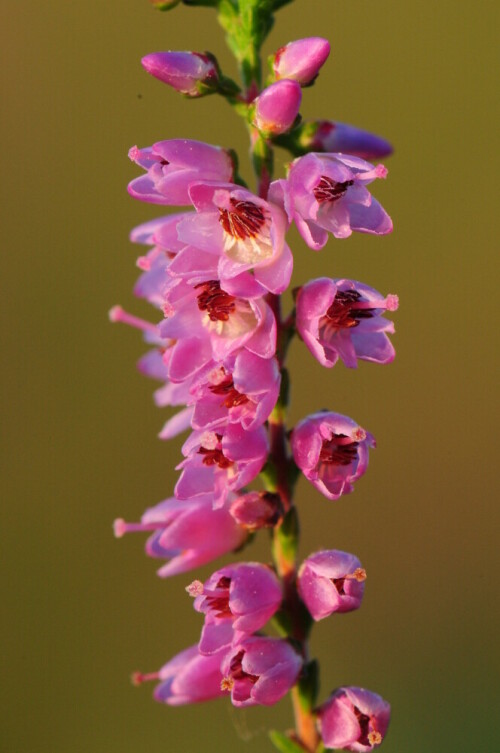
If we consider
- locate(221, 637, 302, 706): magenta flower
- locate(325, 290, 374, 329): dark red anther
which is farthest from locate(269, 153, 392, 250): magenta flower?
locate(221, 637, 302, 706): magenta flower

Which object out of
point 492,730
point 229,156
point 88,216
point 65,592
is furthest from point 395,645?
point 229,156

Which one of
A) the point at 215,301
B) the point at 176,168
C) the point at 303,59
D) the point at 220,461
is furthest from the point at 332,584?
the point at 303,59

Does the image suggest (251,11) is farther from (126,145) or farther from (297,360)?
(126,145)

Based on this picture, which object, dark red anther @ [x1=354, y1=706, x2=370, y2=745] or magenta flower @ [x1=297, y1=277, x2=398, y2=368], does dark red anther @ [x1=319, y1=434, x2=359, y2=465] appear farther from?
dark red anther @ [x1=354, y1=706, x2=370, y2=745]

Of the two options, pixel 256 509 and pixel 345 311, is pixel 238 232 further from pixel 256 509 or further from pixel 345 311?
pixel 256 509

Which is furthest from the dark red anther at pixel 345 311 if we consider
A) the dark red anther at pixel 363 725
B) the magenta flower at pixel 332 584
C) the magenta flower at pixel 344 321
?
the dark red anther at pixel 363 725

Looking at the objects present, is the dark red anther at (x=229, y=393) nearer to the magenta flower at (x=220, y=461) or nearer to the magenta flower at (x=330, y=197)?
the magenta flower at (x=220, y=461)
